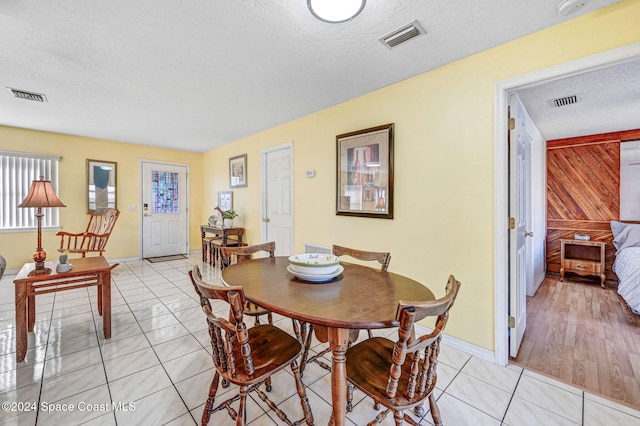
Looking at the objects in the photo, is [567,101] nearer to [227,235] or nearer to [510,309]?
[510,309]

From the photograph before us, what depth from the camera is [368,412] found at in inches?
60.2

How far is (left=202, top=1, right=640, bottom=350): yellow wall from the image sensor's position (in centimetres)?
179

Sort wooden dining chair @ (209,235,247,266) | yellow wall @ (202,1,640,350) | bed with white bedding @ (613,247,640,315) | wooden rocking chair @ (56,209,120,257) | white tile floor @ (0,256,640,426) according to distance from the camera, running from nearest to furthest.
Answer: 1. white tile floor @ (0,256,640,426)
2. yellow wall @ (202,1,640,350)
3. bed with white bedding @ (613,247,640,315)
4. wooden rocking chair @ (56,209,120,257)
5. wooden dining chair @ (209,235,247,266)

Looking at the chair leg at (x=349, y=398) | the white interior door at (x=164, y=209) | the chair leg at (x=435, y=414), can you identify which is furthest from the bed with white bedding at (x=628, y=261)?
the white interior door at (x=164, y=209)

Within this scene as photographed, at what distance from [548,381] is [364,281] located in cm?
150

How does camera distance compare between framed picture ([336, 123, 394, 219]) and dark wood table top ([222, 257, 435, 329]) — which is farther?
framed picture ([336, 123, 394, 219])

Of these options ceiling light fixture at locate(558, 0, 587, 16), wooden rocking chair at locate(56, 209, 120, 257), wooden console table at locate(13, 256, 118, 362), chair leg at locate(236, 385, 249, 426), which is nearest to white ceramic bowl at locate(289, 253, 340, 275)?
chair leg at locate(236, 385, 249, 426)

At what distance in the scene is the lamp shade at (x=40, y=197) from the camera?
2326mm

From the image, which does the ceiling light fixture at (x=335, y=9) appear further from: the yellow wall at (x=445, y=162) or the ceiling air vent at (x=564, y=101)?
the ceiling air vent at (x=564, y=101)

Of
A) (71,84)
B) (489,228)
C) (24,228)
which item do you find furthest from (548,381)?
(24,228)

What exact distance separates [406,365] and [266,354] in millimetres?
697

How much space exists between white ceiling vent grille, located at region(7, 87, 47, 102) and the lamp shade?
50.3 inches

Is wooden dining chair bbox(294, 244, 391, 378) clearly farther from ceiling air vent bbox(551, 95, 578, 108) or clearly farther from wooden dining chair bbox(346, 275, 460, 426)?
ceiling air vent bbox(551, 95, 578, 108)

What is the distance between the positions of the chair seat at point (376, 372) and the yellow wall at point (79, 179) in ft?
18.5
